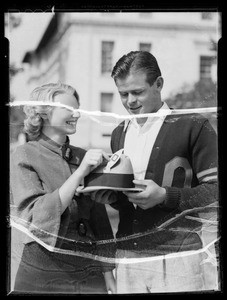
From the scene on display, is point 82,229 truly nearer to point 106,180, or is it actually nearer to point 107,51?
point 106,180

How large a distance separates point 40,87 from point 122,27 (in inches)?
25.7

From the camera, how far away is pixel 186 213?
15.4 ft

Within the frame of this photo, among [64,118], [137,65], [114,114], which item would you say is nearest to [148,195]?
[114,114]

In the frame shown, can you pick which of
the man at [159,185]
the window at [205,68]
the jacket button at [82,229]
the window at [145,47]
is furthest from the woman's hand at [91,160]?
the window at [205,68]

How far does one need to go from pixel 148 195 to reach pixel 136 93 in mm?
647

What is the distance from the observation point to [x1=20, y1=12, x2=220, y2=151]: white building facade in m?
4.65

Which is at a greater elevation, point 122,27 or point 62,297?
point 122,27

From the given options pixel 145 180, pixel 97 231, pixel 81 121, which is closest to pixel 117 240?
pixel 97 231

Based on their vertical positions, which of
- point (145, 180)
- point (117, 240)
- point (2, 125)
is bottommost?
point (117, 240)

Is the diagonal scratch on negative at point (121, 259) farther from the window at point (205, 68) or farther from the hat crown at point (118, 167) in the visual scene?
the window at point (205, 68)

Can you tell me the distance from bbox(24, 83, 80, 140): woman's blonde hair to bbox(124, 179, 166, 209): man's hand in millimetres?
688

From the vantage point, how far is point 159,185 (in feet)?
15.2

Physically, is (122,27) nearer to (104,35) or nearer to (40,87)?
(104,35)

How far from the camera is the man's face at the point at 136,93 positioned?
183 inches
